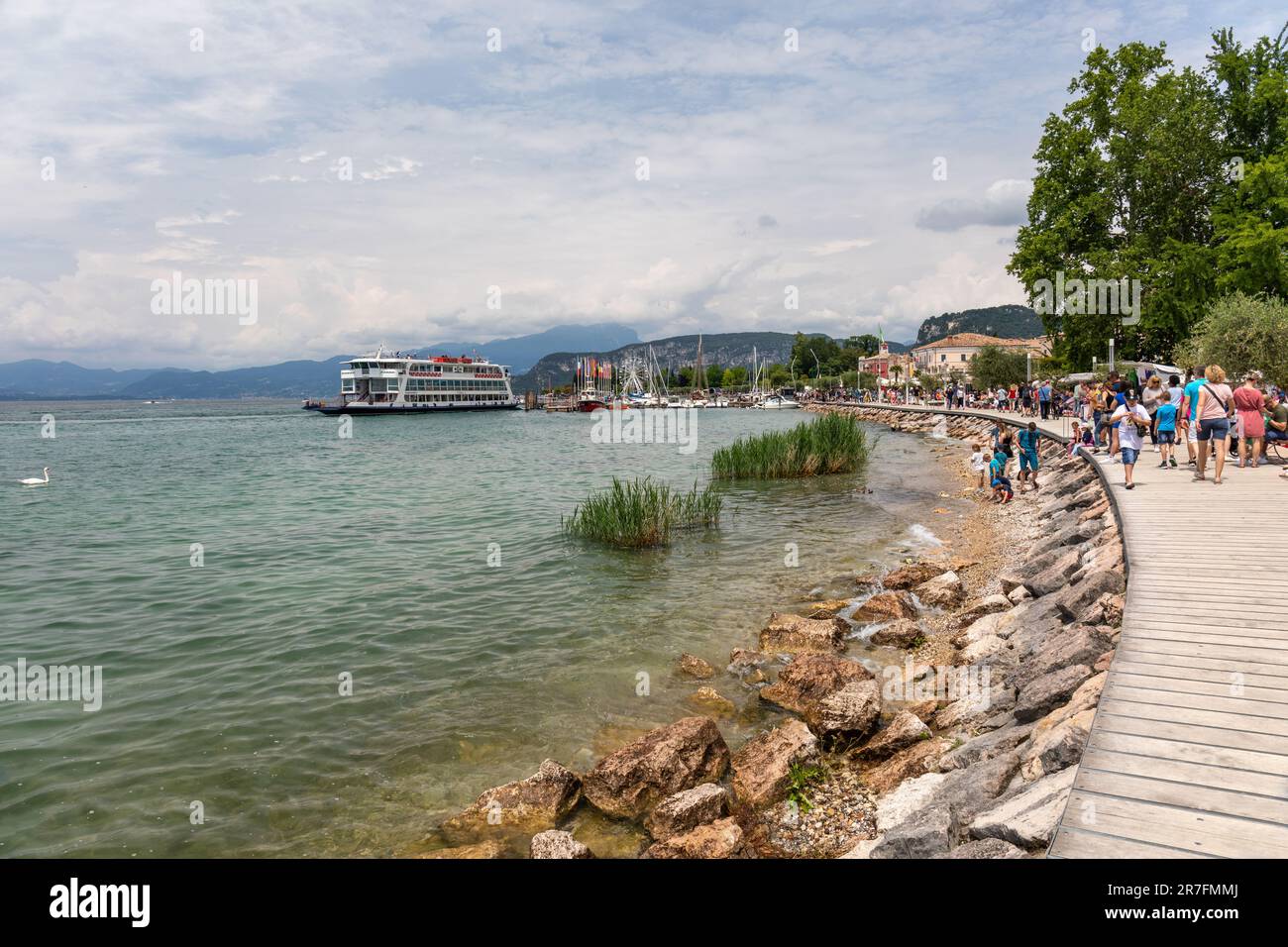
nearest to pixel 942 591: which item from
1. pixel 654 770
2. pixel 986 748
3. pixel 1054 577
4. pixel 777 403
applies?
pixel 1054 577

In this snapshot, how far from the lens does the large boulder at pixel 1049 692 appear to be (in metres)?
6.44

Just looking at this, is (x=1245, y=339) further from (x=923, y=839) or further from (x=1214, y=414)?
(x=923, y=839)

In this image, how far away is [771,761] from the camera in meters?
6.93

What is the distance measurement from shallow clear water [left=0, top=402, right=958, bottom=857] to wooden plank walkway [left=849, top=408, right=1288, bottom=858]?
4.18 metres

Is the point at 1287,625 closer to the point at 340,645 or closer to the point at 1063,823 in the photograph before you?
the point at 1063,823

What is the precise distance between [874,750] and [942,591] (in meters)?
5.85

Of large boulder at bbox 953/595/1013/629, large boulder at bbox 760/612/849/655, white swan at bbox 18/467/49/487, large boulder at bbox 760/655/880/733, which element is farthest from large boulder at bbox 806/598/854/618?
white swan at bbox 18/467/49/487

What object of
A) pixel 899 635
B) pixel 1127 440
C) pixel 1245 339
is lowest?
pixel 899 635

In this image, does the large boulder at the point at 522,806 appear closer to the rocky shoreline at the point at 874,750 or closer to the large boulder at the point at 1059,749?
the rocky shoreline at the point at 874,750

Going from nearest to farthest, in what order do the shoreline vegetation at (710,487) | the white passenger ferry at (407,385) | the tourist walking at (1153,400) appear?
the tourist walking at (1153,400) < the shoreline vegetation at (710,487) < the white passenger ferry at (407,385)

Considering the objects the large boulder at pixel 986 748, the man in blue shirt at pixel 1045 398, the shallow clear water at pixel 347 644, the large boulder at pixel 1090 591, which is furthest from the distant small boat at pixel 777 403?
the large boulder at pixel 986 748

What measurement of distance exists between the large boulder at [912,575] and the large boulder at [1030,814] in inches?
336

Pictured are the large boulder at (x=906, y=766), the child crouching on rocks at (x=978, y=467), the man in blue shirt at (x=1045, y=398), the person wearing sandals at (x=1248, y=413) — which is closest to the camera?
the large boulder at (x=906, y=766)

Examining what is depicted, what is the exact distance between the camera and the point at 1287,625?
20.2 ft
